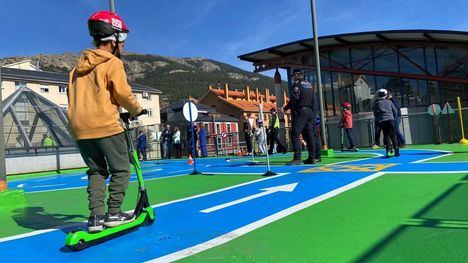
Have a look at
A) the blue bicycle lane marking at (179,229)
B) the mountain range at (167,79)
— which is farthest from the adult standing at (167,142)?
the mountain range at (167,79)

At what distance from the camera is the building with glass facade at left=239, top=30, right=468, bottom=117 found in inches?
927

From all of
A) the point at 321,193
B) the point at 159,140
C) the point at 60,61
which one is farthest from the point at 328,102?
the point at 60,61

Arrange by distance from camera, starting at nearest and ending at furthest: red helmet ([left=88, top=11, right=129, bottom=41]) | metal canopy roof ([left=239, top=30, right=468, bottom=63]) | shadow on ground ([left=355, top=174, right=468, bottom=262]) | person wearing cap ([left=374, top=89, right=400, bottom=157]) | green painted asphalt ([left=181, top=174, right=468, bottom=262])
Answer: shadow on ground ([left=355, top=174, right=468, bottom=262])
green painted asphalt ([left=181, top=174, right=468, bottom=262])
red helmet ([left=88, top=11, right=129, bottom=41])
person wearing cap ([left=374, top=89, right=400, bottom=157])
metal canopy roof ([left=239, top=30, right=468, bottom=63])

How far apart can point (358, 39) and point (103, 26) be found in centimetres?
2377

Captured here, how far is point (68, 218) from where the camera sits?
5.25m

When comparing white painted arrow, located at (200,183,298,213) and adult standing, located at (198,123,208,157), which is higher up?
adult standing, located at (198,123,208,157)

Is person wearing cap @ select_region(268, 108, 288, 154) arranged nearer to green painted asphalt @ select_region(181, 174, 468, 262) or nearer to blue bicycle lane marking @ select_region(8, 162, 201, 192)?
blue bicycle lane marking @ select_region(8, 162, 201, 192)

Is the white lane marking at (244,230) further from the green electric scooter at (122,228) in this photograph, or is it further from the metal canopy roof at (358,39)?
the metal canopy roof at (358,39)

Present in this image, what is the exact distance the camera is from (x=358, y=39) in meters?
25.6

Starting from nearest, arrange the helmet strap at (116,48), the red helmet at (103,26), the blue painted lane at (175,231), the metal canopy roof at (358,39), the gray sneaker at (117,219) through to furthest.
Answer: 1. the blue painted lane at (175,231)
2. the gray sneaker at (117,219)
3. the red helmet at (103,26)
4. the helmet strap at (116,48)
5. the metal canopy roof at (358,39)

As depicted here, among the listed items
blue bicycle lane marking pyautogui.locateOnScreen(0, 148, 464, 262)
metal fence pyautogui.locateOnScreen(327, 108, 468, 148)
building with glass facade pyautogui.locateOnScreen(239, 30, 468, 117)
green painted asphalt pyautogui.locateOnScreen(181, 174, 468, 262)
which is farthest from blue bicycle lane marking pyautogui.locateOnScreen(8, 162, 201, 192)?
building with glass facade pyautogui.locateOnScreen(239, 30, 468, 117)

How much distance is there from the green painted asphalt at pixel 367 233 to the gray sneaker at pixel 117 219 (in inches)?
43.4

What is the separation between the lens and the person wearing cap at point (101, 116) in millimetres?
3908

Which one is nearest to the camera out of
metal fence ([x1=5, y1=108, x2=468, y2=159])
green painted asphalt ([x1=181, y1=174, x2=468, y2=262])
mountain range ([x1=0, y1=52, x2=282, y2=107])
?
green painted asphalt ([x1=181, y1=174, x2=468, y2=262])
